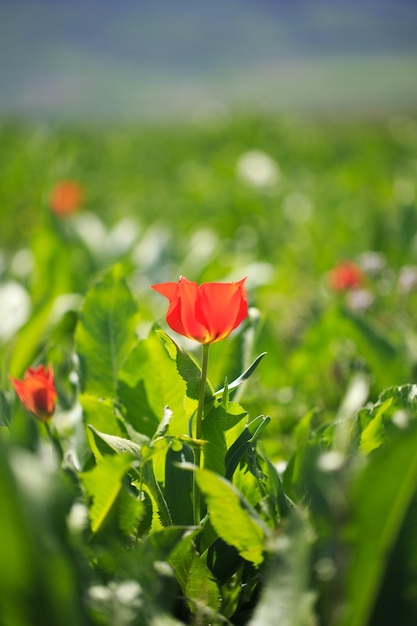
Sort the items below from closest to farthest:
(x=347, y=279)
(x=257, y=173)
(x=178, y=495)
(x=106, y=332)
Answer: (x=178, y=495) → (x=106, y=332) → (x=347, y=279) → (x=257, y=173)

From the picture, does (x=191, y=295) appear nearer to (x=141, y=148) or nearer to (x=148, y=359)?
(x=148, y=359)

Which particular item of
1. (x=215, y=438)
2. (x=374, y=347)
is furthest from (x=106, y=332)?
(x=374, y=347)

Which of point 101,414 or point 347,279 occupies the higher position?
point 101,414

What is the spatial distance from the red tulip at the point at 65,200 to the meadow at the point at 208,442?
3 cm

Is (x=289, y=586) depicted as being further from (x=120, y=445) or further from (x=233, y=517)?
(x=120, y=445)

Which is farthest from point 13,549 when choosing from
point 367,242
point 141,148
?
point 141,148

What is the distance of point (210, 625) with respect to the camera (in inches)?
39.4

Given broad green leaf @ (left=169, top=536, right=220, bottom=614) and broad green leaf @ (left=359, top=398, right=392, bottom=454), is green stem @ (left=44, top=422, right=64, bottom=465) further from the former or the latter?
broad green leaf @ (left=359, top=398, right=392, bottom=454)

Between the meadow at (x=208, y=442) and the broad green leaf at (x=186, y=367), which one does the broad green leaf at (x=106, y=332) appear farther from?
the broad green leaf at (x=186, y=367)

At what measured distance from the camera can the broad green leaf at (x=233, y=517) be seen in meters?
0.90

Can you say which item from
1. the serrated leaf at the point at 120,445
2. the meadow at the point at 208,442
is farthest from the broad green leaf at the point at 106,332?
the serrated leaf at the point at 120,445

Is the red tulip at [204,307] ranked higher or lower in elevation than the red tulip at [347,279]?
higher

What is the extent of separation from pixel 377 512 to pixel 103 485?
39cm

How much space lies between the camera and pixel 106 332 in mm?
1516
